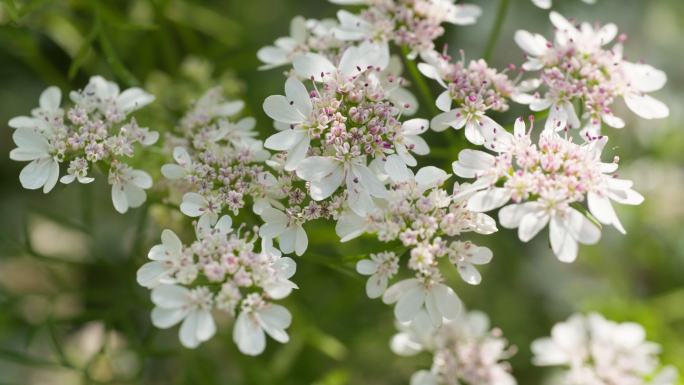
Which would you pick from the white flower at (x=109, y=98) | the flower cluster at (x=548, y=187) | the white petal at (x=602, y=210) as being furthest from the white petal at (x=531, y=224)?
the white flower at (x=109, y=98)

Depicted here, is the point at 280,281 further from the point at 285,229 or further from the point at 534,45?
the point at 534,45

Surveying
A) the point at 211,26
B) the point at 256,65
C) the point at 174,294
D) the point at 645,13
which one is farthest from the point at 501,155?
the point at 645,13

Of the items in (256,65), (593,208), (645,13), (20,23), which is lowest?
(593,208)

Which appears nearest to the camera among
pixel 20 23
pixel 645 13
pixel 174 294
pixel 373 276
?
pixel 174 294

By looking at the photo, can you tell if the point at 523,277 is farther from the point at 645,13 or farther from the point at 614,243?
the point at 645,13

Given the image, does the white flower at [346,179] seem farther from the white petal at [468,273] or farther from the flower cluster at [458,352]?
the flower cluster at [458,352]

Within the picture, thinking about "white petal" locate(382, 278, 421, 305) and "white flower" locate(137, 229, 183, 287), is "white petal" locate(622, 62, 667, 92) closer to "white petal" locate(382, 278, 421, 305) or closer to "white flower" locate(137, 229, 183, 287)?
"white petal" locate(382, 278, 421, 305)

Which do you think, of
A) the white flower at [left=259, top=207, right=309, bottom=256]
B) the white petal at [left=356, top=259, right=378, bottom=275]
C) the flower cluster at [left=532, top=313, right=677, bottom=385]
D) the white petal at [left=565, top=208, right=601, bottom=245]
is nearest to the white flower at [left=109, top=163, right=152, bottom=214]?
the white flower at [left=259, top=207, right=309, bottom=256]

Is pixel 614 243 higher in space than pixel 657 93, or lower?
lower
